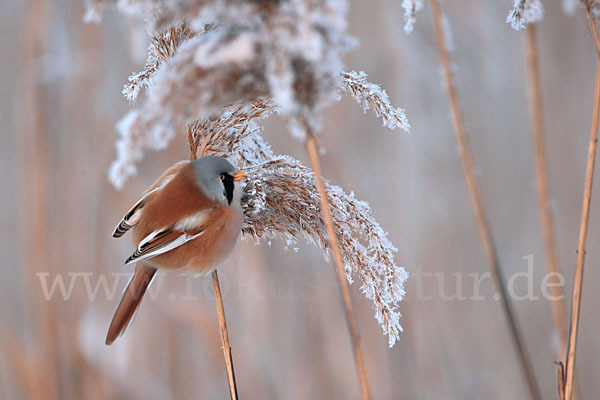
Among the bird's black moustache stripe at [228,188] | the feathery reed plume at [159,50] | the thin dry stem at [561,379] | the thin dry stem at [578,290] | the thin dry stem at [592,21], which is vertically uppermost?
the feathery reed plume at [159,50]

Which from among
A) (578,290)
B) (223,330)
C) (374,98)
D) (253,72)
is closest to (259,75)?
(253,72)

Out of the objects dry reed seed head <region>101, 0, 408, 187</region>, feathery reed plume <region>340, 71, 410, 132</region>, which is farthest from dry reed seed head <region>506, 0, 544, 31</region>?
dry reed seed head <region>101, 0, 408, 187</region>

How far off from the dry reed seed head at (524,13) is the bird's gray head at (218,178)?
527mm

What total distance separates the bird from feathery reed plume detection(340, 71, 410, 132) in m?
0.30

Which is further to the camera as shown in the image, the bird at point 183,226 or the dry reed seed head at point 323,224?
the bird at point 183,226

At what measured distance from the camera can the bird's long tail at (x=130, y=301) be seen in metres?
1.04

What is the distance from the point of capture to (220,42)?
61 centimetres

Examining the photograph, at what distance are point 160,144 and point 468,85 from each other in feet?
6.74

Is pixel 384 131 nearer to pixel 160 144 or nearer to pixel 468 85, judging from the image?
pixel 468 85

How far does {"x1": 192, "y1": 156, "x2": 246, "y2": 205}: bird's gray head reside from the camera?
96 centimetres

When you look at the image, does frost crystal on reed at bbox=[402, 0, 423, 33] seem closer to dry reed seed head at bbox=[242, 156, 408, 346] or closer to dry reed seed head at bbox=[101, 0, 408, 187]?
dry reed seed head at bbox=[101, 0, 408, 187]

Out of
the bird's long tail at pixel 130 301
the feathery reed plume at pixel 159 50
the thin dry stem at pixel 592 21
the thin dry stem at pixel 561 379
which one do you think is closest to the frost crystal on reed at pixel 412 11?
the thin dry stem at pixel 592 21

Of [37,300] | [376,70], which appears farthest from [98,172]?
[376,70]

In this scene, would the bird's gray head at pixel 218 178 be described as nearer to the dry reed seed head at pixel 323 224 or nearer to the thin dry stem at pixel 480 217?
the dry reed seed head at pixel 323 224
